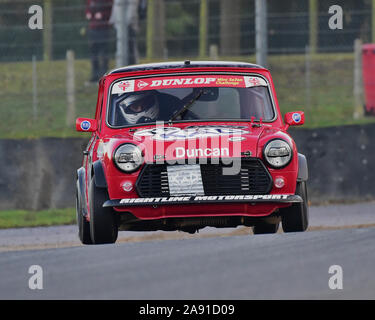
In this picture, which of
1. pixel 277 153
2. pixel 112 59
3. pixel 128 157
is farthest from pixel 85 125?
pixel 112 59

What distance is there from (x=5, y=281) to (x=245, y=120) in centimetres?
254

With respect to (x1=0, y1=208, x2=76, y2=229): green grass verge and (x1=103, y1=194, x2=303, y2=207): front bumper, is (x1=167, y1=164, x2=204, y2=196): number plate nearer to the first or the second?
(x1=103, y1=194, x2=303, y2=207): front bumper

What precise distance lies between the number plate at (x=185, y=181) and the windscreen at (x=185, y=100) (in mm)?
921

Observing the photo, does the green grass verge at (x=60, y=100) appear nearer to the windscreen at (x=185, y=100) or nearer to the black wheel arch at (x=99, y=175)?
the windscreen at (x=185, y=100)

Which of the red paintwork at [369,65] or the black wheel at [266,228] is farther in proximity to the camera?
the red paintwork at [369,65]

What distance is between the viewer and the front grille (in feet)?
28.9

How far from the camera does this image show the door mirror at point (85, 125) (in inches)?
393

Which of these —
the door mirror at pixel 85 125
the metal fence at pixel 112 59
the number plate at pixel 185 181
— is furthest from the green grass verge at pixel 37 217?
the number plate at pixel 185 181

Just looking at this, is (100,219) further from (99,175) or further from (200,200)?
(200,200)

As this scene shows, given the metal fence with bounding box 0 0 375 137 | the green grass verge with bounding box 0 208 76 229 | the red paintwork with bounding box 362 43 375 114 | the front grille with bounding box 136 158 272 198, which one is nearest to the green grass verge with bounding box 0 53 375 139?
the metal fence with bounding box 0 0 375 137

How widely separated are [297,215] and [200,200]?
0.91m

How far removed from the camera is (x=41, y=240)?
Answer: 13.3m

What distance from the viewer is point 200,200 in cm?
872
